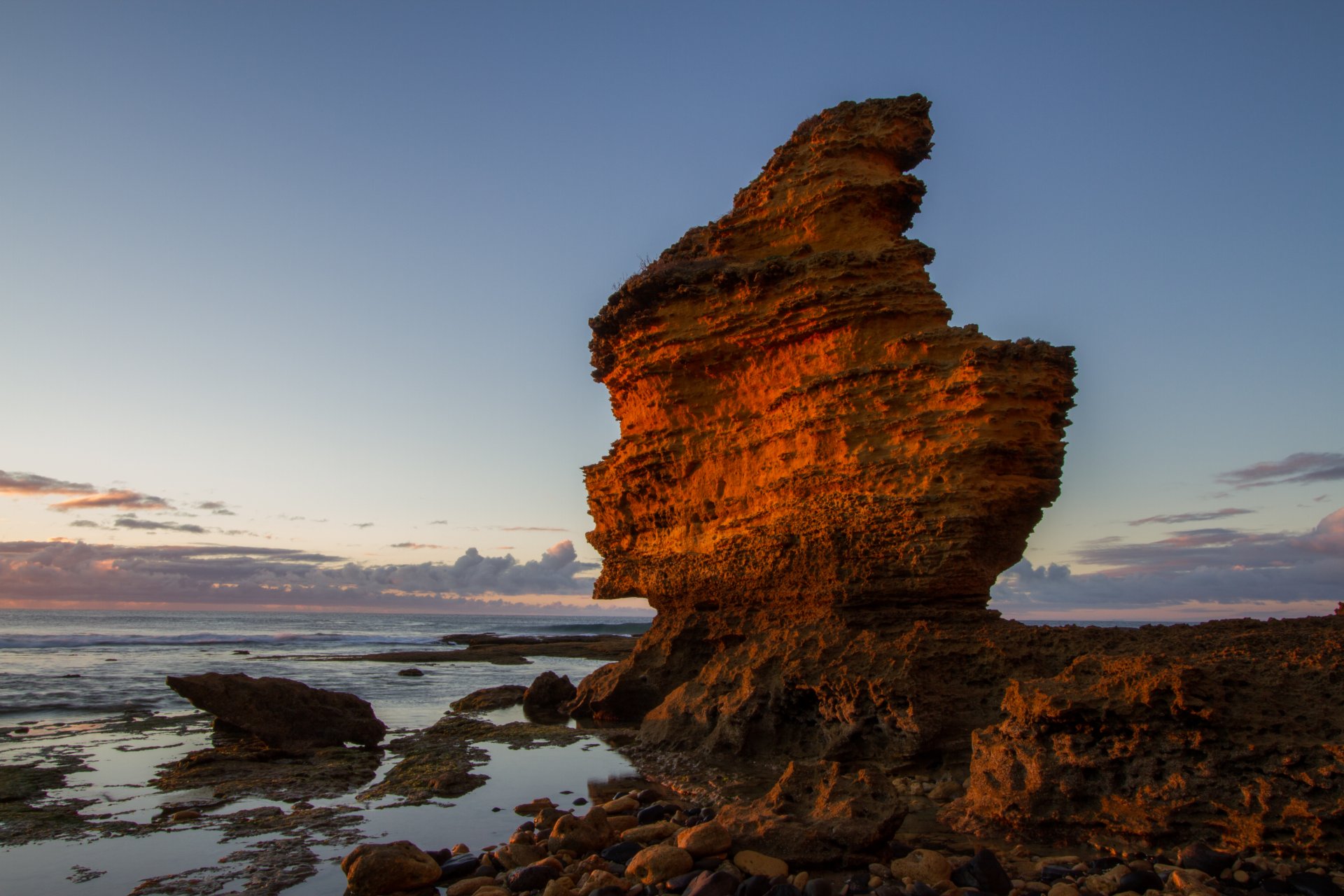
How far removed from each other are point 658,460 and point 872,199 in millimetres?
6020

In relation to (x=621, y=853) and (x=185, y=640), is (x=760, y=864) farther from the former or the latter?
(x=185, y=640)

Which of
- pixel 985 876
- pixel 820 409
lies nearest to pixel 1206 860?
pixel 985 876

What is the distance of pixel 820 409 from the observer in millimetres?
11516

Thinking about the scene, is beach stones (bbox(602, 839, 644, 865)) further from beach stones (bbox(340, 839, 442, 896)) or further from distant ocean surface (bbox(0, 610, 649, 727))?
distant ocean surface (bbox(0, 610, 649, 727))

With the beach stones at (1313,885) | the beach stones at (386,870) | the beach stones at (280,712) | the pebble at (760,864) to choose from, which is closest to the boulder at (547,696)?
the beach stones at (280,712)

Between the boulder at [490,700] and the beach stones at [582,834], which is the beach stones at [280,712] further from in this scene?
the beach stones at [582,834]

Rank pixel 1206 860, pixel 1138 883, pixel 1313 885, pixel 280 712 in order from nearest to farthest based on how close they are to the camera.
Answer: pixel 1313 885 < pixel 1138 883 < pixel 1206 860 < pixel 280 712

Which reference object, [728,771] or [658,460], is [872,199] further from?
[728,771]

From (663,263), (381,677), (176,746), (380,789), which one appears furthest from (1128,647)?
(381,677)

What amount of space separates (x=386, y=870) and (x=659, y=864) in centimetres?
202

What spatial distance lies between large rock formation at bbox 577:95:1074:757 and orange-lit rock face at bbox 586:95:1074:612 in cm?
3

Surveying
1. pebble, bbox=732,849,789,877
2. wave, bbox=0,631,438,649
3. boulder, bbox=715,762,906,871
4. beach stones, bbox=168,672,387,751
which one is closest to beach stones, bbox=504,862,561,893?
boulder, bbox=715,762,906,871

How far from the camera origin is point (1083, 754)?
6207 mm

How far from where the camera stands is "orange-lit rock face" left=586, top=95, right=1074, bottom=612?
400 inches
